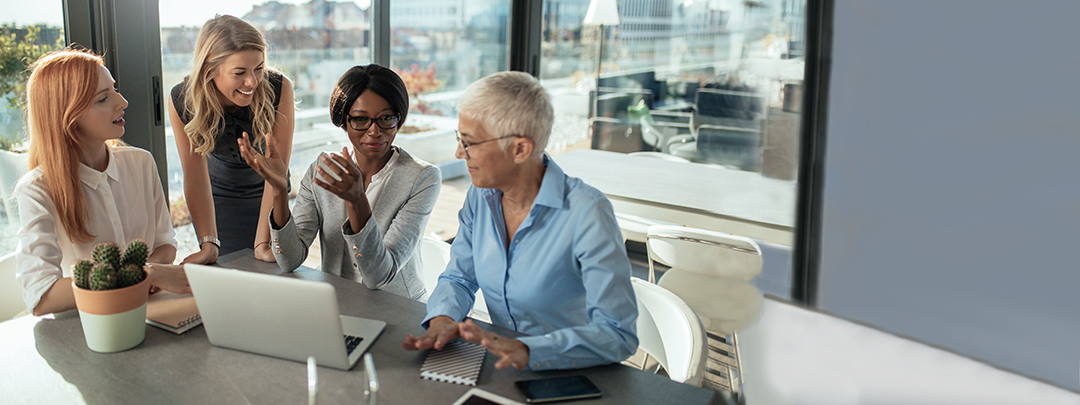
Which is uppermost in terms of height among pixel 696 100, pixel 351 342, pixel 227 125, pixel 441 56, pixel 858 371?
pixel 441 56

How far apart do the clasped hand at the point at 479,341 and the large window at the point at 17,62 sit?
1.83 meters

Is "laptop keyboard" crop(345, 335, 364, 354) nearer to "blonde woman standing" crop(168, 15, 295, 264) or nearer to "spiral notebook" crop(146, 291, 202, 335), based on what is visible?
"spiral notebook" crop(146, 291, 202, 335)

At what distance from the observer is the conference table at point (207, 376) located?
1.16 meters

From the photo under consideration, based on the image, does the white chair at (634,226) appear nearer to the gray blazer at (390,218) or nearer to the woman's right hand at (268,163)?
the gray blazer at (390,218)

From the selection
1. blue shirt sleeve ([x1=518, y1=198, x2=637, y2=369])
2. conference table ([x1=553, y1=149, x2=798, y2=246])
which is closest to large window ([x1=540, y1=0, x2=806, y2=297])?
conference table ([x1=553, y1=149, x2=798, y2=246])

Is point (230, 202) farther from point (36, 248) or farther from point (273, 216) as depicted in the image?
point (36, 248)

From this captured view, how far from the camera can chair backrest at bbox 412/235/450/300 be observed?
7.28 feet

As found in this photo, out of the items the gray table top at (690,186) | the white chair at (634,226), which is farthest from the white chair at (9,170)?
the gray table top at (690,186)

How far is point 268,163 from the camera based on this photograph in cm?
172

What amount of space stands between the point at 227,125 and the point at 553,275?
4.66 ft

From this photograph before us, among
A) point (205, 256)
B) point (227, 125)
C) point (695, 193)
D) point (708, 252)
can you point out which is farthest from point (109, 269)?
point (695, 193)

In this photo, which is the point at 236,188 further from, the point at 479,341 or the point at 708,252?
the point at 708,252

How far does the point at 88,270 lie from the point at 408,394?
68 centimetres

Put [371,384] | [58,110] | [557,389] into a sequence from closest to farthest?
1. [371,384]
2. [557,389]
3. [58,110]
